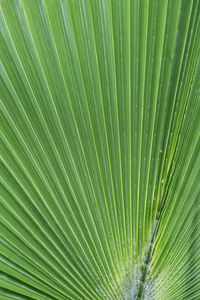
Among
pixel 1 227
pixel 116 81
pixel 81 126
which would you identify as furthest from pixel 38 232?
pixel 116 81

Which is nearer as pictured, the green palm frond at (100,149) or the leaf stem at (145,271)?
the green palm frond at (100,149)

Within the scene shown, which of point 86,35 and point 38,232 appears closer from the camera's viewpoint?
point 86,35

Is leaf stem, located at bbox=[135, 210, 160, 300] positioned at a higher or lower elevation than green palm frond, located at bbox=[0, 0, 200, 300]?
lower

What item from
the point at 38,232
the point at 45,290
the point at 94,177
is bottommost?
the point at 45,290

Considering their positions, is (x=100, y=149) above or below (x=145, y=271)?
above

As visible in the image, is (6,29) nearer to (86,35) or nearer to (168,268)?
(86,35)

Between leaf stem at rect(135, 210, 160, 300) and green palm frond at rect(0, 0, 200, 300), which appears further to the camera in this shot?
leaf stem at rect(135, 210, 160, 300)

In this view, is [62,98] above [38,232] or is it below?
above
